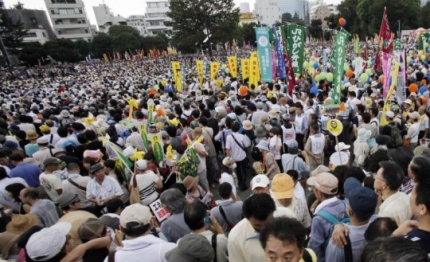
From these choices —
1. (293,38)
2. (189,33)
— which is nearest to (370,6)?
(189,33)

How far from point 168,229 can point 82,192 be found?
6.06ft

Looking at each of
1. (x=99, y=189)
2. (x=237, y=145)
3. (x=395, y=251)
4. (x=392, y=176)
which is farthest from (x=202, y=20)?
(x=395, y=251)

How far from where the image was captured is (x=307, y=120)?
21.1 feet

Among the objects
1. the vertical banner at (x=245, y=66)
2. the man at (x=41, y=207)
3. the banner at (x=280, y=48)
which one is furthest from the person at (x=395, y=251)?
the vertical banner at (x=245, y=66)

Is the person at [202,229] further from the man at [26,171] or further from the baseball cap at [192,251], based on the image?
the man at [26,171]

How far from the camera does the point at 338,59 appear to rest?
6.67 metres

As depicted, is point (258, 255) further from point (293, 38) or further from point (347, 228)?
point (293, 38)

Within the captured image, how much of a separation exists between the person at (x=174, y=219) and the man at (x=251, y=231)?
768 mm

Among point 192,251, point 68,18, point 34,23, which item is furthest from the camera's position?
point 68,18

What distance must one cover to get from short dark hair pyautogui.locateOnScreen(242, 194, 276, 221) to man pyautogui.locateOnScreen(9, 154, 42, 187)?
3.97 metres

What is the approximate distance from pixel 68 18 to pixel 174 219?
70.3 m

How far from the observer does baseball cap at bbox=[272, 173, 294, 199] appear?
2.93m

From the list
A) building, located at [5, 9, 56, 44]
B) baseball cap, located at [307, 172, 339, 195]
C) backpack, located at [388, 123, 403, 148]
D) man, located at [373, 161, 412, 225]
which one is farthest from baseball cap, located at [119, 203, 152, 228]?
building, located at [5, 9, 56, 44]

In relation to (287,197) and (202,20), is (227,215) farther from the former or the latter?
(202,20)
